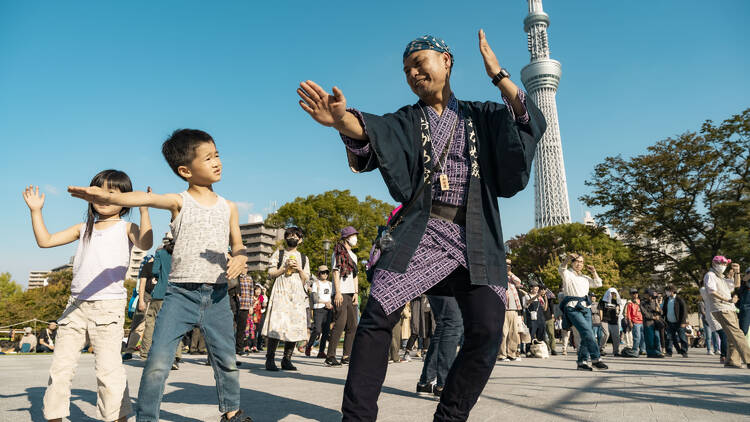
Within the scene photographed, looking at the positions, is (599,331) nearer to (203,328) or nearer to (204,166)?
(203,328)

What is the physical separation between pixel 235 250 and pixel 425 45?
179 cm

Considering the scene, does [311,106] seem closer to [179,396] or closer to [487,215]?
[487,215]

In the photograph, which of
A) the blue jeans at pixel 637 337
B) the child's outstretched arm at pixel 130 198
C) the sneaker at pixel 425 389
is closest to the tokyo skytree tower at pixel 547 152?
the blue jeans at pixel 637 337

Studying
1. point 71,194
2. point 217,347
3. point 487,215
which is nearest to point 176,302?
point 217,347

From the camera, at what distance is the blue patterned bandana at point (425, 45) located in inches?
101

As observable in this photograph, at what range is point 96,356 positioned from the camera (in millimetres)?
3223

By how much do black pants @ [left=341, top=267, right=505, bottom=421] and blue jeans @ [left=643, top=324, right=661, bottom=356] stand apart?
12.3 metres

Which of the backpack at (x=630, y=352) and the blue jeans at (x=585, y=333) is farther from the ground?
the blue jeans at (x=585, y=333)

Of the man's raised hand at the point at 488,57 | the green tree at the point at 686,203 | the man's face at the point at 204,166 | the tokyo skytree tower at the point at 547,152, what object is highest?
the tokyo skytree tower at the point at 547,152

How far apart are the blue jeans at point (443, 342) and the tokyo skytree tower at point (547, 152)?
93.7 meters

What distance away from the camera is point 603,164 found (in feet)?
90.7

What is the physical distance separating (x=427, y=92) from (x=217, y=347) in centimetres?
203

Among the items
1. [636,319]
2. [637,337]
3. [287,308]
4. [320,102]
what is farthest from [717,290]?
[320,102]

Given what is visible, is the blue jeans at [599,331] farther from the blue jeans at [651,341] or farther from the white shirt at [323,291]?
the white shirt at [323,291]
